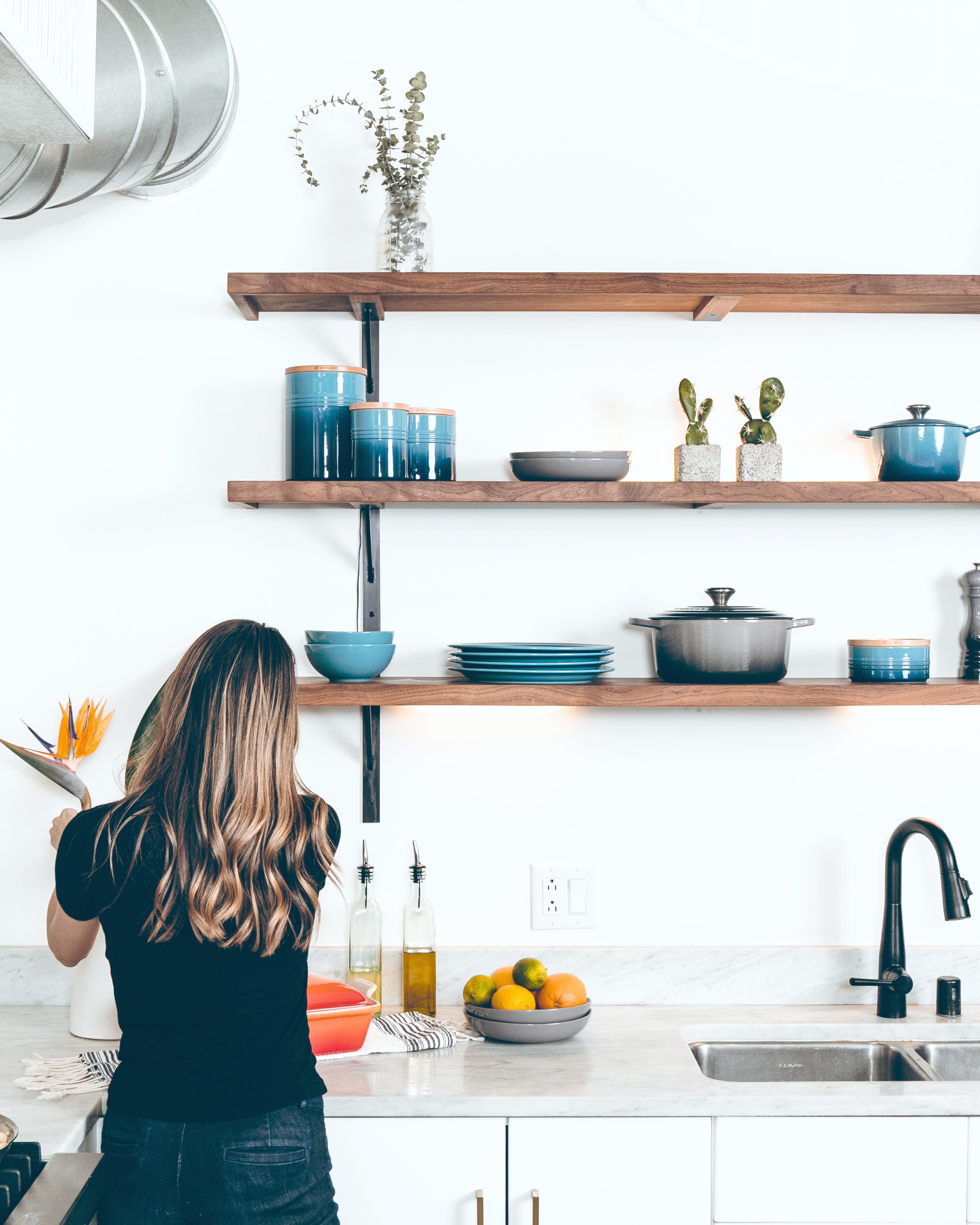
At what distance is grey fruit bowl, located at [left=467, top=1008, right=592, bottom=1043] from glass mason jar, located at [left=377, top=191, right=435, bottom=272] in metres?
1.30

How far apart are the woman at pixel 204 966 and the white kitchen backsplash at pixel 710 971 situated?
630mm

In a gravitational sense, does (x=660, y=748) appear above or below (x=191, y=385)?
below

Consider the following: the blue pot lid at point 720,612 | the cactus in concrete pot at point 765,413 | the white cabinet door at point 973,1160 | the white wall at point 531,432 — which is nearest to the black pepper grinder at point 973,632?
the white wall at point 531,432

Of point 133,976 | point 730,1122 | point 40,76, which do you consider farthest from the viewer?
point 730,1122

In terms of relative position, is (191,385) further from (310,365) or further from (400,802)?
(400,802)

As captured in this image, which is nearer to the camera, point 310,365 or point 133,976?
point 133,976

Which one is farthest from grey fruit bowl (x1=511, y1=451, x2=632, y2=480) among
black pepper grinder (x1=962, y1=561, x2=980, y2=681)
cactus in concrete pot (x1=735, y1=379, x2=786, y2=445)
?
black pepper grinder (x1=962, y1=561, x2=980, y2=681)

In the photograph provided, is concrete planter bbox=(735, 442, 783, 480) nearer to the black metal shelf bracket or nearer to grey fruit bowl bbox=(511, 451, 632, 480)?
A: grey fruit bowl bbox=(511, 451, 632, 480)

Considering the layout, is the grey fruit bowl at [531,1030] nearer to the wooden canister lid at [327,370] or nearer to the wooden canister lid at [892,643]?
the wooden canister lid at [892,643]

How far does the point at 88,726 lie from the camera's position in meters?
2.07

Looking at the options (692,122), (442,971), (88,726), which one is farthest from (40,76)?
(442,971)

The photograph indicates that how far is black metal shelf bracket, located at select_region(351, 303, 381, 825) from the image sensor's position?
2.09m

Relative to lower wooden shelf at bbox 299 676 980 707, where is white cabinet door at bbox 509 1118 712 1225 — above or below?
below

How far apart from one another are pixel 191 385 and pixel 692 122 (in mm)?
1089
